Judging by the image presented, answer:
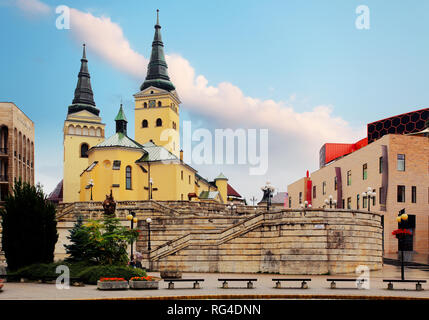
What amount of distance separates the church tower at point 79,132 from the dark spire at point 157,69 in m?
10.8

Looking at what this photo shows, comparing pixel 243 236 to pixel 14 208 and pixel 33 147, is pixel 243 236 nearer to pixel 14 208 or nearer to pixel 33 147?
pixel 14 208

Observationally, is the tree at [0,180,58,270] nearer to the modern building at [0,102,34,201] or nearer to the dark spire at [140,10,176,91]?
the modern building at [0,102,34,201]

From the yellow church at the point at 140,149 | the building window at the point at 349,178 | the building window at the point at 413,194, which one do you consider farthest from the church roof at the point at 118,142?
the building window at the point at 413,194

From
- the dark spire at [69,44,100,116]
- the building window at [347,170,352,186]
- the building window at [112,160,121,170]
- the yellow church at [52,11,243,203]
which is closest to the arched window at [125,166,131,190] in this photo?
the yellow church at [52,11,243,203]

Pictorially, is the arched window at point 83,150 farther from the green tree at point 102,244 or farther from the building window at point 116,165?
the green tree at point 102,244

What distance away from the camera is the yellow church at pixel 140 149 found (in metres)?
67.2

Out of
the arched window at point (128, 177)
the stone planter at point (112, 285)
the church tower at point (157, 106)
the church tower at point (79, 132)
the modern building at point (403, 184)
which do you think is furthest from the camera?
the church tower at point (79, 132)

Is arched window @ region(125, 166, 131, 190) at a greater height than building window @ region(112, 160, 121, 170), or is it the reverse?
building window @ region(112, 160, 121, 170)

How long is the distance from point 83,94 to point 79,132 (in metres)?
7.72

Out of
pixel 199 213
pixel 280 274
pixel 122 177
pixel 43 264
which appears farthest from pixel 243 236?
pixel 122 177

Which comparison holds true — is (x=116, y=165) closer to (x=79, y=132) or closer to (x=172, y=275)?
(x=79, y=132)

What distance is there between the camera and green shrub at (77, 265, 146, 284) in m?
28.3
